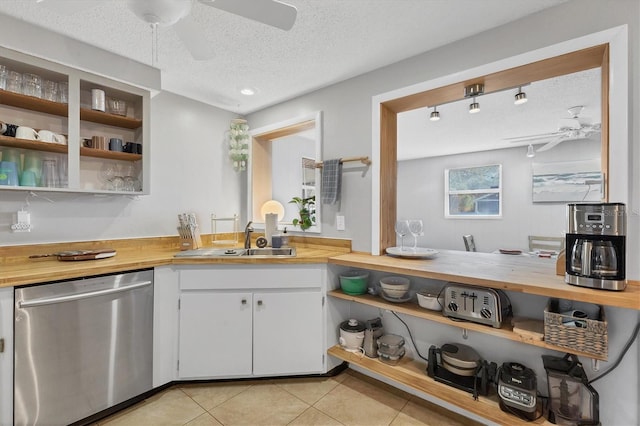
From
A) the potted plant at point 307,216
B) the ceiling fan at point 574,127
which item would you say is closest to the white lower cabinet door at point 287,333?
the potted plant at point 307,216

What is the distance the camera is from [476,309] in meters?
1.57

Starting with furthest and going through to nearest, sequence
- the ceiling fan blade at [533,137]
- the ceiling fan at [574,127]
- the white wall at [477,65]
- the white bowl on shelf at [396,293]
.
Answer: the ceiling fan blade at [533,137] < the ceiling fan at [574,127] < the white bowl on shelf at [396,293] < the white wall at [477,65]

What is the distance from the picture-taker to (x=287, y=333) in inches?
83.4

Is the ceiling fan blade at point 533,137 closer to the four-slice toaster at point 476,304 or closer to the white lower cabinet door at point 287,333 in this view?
the four-slice toaster at point 476,304

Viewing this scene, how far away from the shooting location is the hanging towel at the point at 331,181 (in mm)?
2420

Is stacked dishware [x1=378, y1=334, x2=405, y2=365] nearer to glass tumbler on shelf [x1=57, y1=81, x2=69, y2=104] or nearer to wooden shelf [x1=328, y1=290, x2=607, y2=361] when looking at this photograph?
wooden shelf [x1=328, y1=290, x2=607, y2=361]

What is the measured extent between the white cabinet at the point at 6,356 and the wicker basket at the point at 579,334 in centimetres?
261

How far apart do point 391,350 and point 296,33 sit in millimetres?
2169

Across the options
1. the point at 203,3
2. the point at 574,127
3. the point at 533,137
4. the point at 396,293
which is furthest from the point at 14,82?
the point at 533,137

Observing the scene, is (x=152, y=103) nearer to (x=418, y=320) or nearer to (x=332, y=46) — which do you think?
(x=332, y=46)

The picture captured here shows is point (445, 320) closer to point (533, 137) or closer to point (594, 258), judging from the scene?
point (594, 258)

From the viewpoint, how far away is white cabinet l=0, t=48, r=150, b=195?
1.82 metres

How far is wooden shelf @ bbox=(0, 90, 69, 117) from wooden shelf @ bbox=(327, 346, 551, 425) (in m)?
2.48

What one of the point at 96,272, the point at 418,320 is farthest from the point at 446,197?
the point at 96,272
